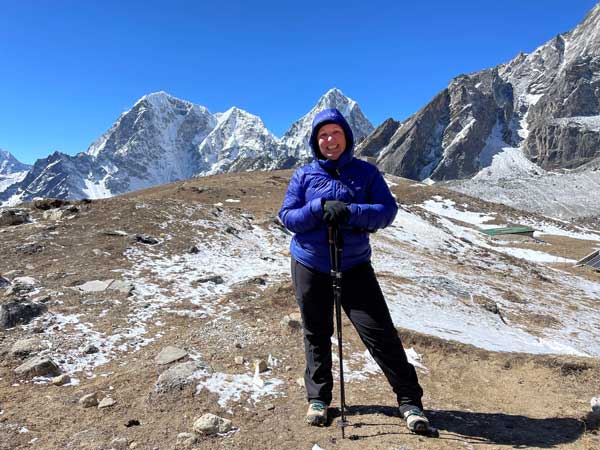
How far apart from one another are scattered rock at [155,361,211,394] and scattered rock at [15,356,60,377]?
1.73 m

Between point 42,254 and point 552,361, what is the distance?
1318 centimetres

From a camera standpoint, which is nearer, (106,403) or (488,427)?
(488,427)

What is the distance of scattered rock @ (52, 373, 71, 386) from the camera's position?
18.5ft

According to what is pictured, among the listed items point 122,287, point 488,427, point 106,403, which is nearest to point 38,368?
point 106,403

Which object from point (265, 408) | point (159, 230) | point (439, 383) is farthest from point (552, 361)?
point (159, 230)

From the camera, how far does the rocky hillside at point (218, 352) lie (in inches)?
182

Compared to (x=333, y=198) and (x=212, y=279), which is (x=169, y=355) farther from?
(x=212, y=279)

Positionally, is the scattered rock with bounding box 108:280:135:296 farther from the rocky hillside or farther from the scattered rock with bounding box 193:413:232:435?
the scattered rock with bounding box 193:413:232:435

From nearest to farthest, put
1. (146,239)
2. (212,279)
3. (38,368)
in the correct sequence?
(38,368) → (212,279) → (146,239)

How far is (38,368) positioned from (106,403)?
1.57 metres

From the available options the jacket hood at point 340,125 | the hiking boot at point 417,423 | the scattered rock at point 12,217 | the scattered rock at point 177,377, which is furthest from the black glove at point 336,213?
the scattered rock at point 12,217

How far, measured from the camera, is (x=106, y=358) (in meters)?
6.52

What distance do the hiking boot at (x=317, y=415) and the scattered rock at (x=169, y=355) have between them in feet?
8.40

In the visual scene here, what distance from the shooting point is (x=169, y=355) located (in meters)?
6.37
